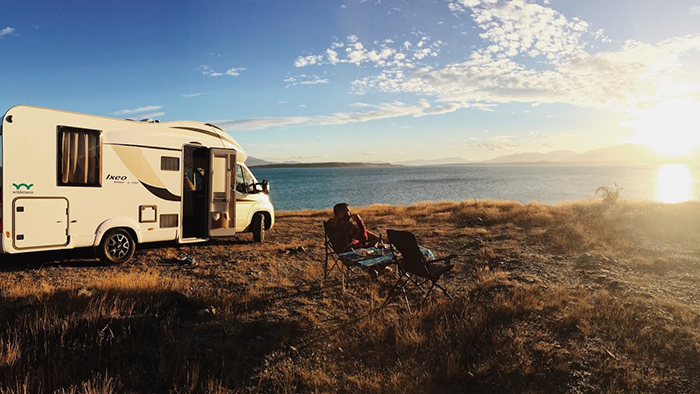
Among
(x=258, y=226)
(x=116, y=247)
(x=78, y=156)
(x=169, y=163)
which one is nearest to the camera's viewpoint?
(x=78, y=156)

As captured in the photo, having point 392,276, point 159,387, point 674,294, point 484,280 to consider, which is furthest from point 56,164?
point 674,294

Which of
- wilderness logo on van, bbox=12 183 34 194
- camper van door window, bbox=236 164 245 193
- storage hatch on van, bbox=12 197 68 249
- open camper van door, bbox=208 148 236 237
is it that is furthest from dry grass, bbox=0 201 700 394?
camper van door window, bbox=236 164 245 193

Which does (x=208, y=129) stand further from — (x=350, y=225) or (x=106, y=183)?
(x=350, y=225)

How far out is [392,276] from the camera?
7004mm

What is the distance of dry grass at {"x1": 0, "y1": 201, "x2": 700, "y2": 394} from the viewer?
3527 mm

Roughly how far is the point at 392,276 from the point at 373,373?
134 inches

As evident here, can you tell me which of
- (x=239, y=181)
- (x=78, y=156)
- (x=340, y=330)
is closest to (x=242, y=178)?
(x=239, y=181)

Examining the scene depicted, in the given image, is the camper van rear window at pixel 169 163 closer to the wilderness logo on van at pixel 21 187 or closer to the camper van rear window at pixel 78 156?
the camper van rear window at pixel 78 156

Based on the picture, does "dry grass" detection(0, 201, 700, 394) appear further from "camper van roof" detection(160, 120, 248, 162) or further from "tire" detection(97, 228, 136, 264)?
"camper van roof" detection(160, 120, 248, 162)

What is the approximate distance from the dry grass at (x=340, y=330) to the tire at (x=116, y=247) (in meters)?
0.26

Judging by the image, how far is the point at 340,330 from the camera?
183 inches

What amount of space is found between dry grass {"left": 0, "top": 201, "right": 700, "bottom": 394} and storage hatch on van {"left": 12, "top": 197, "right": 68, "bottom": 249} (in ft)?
2.03

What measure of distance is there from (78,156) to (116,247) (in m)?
1.90

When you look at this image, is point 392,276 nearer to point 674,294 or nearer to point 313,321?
point 313,321
